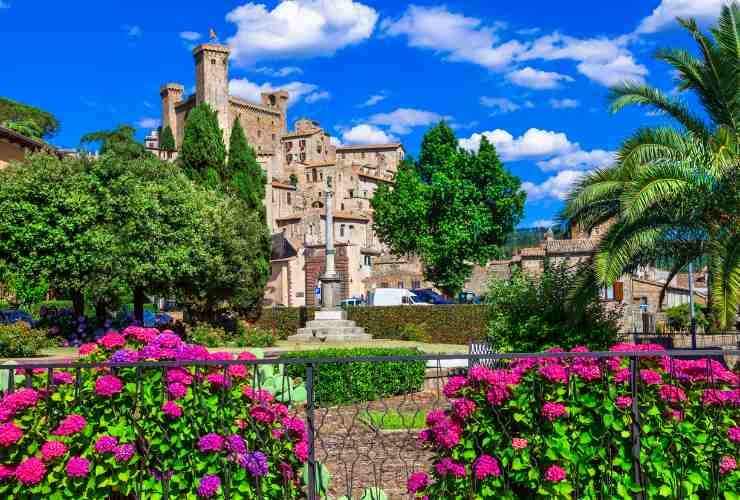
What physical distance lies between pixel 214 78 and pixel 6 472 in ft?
332

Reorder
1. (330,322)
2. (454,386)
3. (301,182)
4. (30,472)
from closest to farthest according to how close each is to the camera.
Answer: (30,472) < (454,386) < (330,322) < (301,182)

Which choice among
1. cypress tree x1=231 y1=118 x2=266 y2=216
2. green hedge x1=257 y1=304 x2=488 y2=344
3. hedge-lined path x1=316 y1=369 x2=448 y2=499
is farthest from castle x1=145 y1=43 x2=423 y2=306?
hedge-lined path x1=316 y1=369 x2=448 y2=499

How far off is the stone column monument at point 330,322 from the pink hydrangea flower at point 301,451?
93.3ft

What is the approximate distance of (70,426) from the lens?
15.8 ft

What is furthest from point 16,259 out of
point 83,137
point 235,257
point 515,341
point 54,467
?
point 83,137

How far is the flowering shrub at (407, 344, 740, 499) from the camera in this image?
464 centimetres

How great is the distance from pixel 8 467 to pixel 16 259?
23208 millimetres

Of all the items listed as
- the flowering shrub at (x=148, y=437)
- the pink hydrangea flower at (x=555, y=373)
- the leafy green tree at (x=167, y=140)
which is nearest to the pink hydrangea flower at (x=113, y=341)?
the flowering shrub at (x=148, y=437)

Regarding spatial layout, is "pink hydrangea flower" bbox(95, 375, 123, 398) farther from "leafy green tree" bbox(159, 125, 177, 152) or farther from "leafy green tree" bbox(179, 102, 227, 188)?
"leafy green tree" bbox(159, 125, 177, 152)

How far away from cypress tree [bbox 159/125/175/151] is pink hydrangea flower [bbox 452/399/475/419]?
329ft

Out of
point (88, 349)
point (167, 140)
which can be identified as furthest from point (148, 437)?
point (167, 140)

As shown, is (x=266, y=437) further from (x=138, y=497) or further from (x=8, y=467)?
(x=8, y=467)

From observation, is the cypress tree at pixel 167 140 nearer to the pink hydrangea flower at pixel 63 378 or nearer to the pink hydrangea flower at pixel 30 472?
the pink hydrangea flower at pixel 63 378

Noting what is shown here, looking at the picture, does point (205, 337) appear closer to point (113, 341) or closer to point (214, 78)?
point (113, 341)
